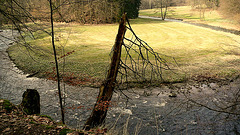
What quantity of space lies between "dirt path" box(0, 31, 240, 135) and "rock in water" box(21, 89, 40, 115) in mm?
764

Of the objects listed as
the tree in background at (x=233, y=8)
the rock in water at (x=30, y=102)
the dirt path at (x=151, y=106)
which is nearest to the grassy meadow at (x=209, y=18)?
the tree in background at (x=233, y=8)

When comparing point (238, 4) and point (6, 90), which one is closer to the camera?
point (6, 90)

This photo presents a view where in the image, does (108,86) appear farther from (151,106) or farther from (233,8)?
(233,8)

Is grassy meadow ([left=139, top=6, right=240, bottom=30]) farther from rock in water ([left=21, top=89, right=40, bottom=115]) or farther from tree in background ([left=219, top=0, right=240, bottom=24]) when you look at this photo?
rock in water ([left=21, top=89, right=40, bottom=115])

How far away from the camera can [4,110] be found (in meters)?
4.13

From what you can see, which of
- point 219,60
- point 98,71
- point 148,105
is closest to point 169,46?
point 219,60

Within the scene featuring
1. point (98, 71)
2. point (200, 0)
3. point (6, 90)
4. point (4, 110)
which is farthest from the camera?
point (200, 0)

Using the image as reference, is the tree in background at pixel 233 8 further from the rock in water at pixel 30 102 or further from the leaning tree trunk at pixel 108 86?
the rock in water at pixel 30 102

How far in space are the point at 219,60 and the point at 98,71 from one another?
886cm

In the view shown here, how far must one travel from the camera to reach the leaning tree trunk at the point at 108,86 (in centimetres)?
411

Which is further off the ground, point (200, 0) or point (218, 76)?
point (200, 0)

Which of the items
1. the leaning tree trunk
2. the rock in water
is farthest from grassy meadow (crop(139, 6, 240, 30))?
the rock in water

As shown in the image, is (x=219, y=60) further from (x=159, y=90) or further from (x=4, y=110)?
(x=4, y=110)

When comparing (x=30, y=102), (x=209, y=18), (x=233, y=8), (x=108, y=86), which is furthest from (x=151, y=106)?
(x=209, y=18)
